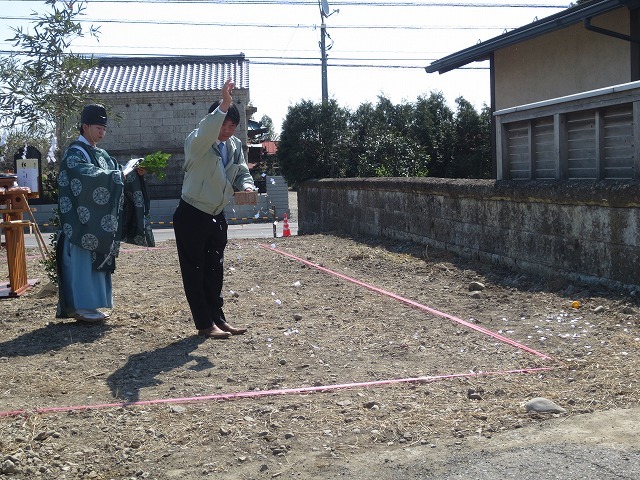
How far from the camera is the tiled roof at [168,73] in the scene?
3003 centimetres

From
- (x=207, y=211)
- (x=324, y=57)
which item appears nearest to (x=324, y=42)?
(x=324, y=57)

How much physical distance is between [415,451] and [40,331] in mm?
3973

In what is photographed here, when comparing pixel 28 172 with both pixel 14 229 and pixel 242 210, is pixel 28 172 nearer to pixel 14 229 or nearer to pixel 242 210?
pixel 14 229

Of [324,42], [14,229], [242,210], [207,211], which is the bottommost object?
[242,210]

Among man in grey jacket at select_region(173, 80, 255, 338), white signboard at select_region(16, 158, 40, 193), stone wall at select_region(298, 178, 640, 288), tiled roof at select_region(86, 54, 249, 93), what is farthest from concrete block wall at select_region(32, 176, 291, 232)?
man in grey jacket at select_region(173, 80, 255, 338)

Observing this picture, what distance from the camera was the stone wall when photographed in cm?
703

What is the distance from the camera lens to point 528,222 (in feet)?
28.1

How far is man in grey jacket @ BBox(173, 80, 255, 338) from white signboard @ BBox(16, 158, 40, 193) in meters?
3.03

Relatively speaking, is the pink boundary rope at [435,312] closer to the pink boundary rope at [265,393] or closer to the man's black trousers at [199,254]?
the pink boundary rope at [265,393]

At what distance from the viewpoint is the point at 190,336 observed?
646 cm

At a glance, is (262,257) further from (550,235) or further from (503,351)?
(503,351)

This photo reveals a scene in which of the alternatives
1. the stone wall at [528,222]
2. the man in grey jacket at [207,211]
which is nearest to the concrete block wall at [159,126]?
the stone wall at [528,222]

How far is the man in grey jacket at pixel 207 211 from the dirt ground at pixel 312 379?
0.95 feet

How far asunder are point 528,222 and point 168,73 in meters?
24.9
